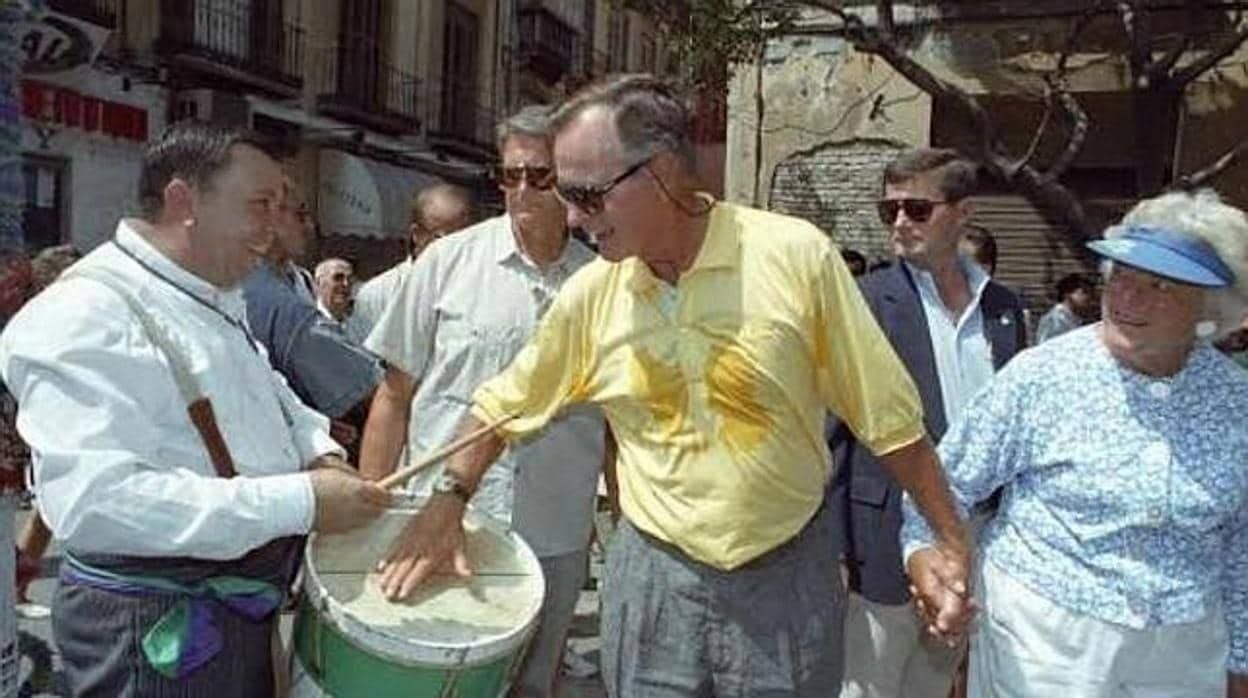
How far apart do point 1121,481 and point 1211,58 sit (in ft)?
26.6

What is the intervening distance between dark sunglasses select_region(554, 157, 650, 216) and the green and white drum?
26.2 inches

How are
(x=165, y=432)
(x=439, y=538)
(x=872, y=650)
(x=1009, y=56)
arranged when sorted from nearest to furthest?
(x=165, y=432)
(x=439, y=538)
(x=872, y=650)
(x=1009, y=56)

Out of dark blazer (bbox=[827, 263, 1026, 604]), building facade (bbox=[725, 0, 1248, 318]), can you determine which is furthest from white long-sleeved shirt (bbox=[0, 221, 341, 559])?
building facade (bbox=[725, 0, 1248, 318])

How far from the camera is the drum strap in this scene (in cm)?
225

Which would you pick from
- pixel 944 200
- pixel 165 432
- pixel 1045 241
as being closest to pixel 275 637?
pixel 165 432

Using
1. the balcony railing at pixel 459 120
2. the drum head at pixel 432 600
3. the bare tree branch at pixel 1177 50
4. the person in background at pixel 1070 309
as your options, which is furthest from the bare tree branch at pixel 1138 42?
the balcony railing at pixel 459 120

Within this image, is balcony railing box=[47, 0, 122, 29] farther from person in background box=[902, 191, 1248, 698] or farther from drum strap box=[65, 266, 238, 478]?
person in background box=[902, 191, 1248, 698]

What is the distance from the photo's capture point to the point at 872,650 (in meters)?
3.81

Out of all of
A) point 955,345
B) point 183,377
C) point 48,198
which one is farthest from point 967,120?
point 48,198

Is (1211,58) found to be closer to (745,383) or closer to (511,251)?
(511,251)

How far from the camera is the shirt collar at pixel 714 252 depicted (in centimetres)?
256

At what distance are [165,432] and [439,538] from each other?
60 cm

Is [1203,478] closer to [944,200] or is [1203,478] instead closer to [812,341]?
[812,341]

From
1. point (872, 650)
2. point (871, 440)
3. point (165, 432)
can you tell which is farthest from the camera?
point (872, 650)
